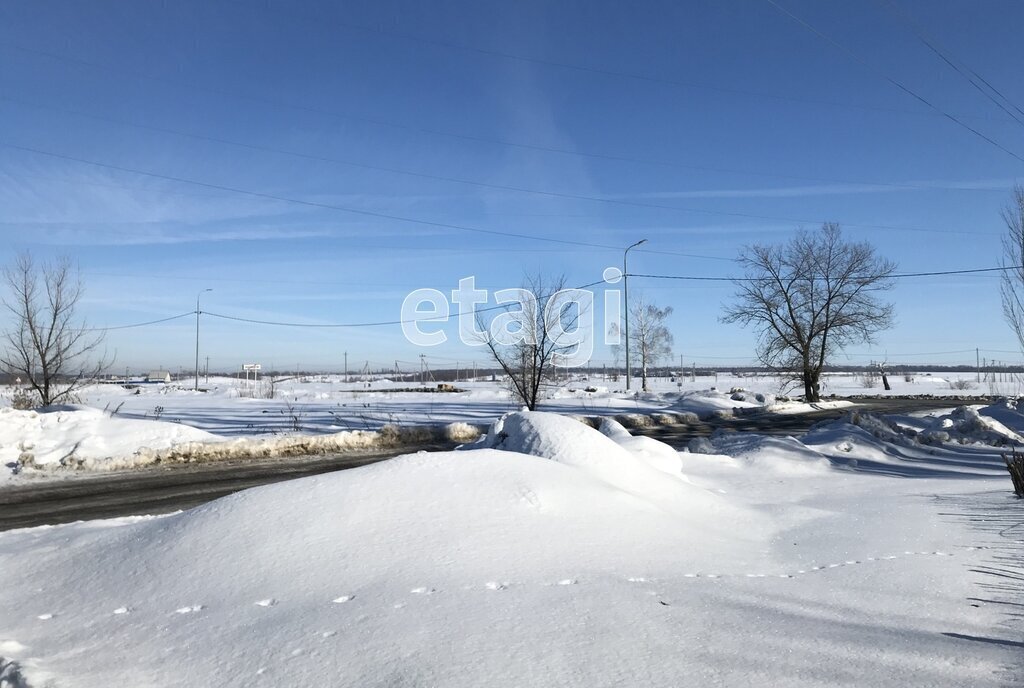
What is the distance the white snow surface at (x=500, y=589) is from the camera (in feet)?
10.8

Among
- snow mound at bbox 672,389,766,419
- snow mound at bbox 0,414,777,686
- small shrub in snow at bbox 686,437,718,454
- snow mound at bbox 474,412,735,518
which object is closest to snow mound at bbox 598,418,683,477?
snow mound at bbox 474,412,735,518

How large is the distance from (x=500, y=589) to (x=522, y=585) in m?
0.18

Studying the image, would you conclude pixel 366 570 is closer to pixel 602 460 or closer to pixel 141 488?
pixel 602 460

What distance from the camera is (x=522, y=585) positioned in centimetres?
449

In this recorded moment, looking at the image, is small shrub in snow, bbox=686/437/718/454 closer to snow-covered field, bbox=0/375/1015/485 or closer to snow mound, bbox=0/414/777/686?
snow mound, bbox=0/414/777/686

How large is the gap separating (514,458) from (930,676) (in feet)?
14.7

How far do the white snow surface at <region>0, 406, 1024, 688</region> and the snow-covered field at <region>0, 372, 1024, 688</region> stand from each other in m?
0.02

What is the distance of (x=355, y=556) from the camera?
487cm

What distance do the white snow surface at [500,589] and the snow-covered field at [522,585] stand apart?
0.07ft

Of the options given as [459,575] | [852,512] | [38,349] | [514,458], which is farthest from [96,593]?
[38,349]

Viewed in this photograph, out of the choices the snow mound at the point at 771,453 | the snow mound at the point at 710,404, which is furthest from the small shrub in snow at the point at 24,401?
the snow mound at the point at 710,404

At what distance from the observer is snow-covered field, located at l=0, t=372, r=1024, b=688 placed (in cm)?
329

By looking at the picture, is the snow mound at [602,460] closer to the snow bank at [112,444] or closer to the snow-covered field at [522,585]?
the snow-covered field at [522,585]

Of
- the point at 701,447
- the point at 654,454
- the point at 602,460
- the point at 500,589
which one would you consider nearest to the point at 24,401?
the point at 654,454
